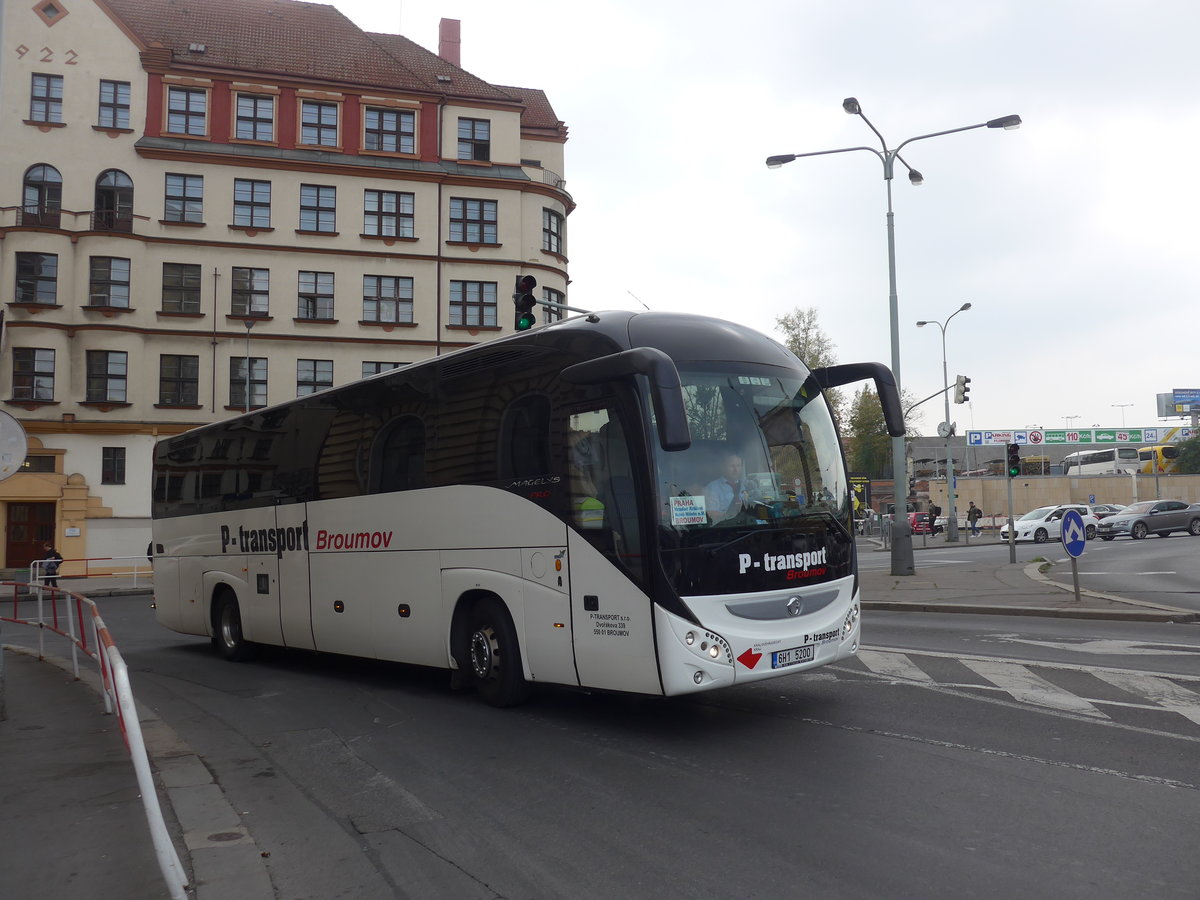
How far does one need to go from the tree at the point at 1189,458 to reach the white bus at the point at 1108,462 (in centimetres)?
1269

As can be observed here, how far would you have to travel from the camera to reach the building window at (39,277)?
37656mm

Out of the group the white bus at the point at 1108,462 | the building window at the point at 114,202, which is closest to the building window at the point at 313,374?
the building window at the point at 114,202

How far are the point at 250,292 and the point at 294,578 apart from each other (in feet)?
103

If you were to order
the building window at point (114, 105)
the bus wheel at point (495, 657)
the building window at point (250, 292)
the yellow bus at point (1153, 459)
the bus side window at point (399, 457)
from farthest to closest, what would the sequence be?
the yellow bus at point (1153, 459) → the building window at point (250, 292) → the building window at point (114, 105) → the bus side window at point (399, 457) → the bus wheel at point (495, 657)

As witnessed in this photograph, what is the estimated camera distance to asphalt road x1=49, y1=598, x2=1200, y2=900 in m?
4.59

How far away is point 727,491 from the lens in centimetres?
739

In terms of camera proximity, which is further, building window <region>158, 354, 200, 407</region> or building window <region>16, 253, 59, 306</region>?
building window <region>158, 354, 200, 407</region>

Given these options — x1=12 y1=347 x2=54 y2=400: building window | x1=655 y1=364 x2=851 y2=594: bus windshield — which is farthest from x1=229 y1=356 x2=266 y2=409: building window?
x1=655 y1=364 x2=851 y2=594: bus windshield

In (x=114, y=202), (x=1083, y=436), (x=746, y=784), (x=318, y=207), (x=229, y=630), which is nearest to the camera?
(x=746, y=784)

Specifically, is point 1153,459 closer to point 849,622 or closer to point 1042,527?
point 1042,527

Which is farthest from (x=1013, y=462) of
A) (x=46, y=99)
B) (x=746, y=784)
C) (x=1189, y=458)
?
(x=1189, y=458)

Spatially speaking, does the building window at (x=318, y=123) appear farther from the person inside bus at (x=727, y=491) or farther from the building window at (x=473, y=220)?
the person inside bus at (x=727, y=491)

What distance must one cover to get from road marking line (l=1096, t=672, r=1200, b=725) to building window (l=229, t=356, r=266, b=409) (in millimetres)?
35796

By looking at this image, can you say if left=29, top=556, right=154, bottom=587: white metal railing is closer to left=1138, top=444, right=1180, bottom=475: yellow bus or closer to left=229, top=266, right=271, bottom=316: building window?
left=229, top=266, right=271, bottom=316: building window
